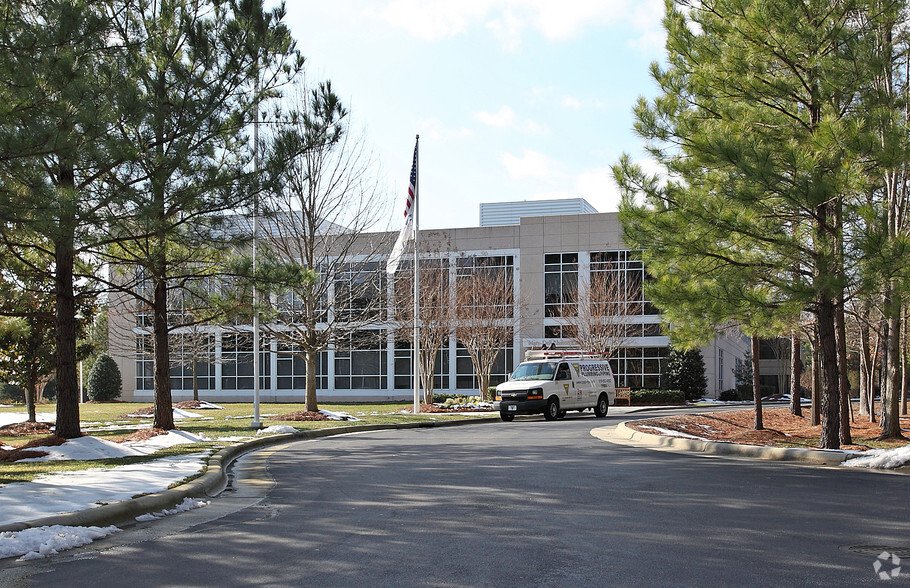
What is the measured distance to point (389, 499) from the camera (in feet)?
Answer: 30.9

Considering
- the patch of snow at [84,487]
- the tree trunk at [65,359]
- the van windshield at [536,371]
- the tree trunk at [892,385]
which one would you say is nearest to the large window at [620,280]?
the van windshield at [536,371]

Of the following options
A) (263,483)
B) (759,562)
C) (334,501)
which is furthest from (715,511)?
(263,483)

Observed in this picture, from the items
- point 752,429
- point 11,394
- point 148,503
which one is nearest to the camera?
point 148,503

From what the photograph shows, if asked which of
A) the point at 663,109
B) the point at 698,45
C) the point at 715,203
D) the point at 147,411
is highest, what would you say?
the point at 698,45

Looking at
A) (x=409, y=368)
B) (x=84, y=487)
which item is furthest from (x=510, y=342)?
(x=84, y=487)

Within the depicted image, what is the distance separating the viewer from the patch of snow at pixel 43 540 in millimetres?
6547

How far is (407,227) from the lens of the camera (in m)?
27.6

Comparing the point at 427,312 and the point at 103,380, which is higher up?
the point at 427,312

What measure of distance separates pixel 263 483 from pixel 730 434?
42.1 feet

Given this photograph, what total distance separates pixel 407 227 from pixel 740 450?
15.6m

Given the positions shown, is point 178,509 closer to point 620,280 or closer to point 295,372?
point 620,280

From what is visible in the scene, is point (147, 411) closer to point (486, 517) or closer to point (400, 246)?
point (400, 246)

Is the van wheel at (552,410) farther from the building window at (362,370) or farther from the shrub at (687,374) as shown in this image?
the building window at (362,370)

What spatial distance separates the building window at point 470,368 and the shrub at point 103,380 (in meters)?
22.3
